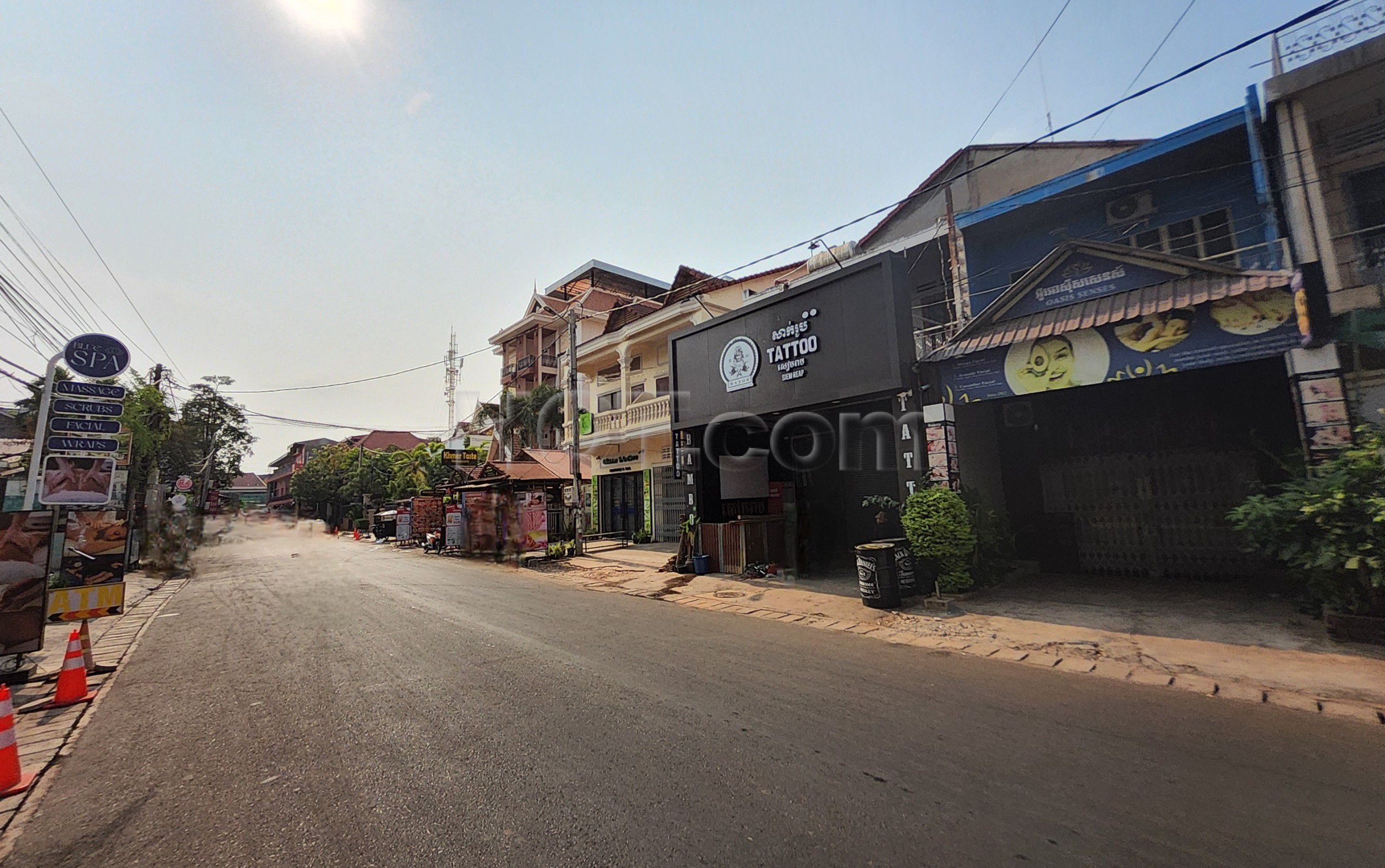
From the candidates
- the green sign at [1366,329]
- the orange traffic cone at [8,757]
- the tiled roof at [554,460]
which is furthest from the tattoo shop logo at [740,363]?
the orange traffic cone at [8,757]

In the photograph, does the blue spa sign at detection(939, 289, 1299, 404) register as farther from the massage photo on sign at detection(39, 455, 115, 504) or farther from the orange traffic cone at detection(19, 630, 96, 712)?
the massage photo on sign at detection(39, 455, 115, 504)

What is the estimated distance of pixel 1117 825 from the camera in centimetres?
292

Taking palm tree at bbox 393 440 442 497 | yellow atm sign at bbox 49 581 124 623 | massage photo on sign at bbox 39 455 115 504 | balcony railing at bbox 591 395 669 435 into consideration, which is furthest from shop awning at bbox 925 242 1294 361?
palm tree at bbox 393 440 442 497

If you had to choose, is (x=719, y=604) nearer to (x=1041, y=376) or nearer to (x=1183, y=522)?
(x=1041, y=376)

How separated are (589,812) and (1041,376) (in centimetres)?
910

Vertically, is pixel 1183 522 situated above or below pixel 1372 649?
above

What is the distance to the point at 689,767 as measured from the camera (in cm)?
361

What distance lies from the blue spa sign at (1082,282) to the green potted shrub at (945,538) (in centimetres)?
354

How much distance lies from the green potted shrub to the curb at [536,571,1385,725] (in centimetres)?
191

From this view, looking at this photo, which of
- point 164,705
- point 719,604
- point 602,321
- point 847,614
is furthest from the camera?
point 602,321

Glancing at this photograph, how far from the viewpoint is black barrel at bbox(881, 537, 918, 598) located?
30.0ft

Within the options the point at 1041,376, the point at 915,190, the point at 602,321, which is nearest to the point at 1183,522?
the point at 1041,376

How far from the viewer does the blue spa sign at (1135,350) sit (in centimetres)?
730

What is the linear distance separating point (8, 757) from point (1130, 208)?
17459mm
